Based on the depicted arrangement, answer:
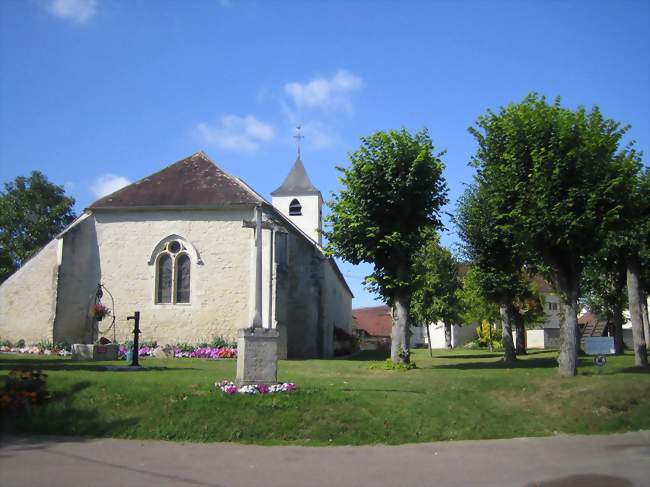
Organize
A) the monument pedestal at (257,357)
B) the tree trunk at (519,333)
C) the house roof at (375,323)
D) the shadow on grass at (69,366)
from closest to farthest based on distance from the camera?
the monument pedestal at (257,357) → the shadow on grass at (69,366) → the tree trunk at (519,333) → the house roof at (375,323)

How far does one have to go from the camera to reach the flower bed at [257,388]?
12.2 metres

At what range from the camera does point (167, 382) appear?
43.3ft

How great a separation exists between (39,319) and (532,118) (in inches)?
1010

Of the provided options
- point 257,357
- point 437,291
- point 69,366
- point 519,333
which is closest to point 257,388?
point 257,357

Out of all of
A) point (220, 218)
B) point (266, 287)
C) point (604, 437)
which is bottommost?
point (604, 437)

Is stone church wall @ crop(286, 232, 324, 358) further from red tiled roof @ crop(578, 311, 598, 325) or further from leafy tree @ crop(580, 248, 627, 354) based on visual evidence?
red tiled roof @ crop(578, 311, 598, 325)

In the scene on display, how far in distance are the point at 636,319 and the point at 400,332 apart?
27.9ft

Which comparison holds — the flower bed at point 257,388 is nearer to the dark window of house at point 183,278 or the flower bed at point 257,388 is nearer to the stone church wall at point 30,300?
the dark window of house at point 183,278

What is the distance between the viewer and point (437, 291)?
37.9 metres

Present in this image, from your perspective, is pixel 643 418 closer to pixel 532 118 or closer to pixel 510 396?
pixel 510 396

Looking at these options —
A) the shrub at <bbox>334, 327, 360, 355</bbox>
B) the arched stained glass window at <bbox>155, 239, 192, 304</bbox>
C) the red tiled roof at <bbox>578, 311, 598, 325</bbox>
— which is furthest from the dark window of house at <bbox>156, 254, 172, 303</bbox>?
the red tiled roof at <bbox>578, 311, 598, 325</bbox>

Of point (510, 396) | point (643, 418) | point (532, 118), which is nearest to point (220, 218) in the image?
point (532, 118)

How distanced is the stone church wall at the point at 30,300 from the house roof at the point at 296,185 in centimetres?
1890

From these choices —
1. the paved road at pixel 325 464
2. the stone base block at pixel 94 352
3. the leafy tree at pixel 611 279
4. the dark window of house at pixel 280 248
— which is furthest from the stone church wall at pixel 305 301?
the paved road at pixel 325 464
